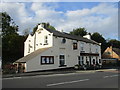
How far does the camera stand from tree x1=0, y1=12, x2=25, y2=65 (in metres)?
40.5

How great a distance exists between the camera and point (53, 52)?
1249 inches

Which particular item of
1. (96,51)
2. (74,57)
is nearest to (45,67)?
(74,57)

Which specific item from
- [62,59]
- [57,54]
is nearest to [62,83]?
[57,54]

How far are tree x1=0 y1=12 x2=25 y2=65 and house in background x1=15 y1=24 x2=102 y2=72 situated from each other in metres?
3.81

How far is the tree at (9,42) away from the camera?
4053cm

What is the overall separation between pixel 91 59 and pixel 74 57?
6.42 meters

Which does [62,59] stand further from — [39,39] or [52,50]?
[39,39]

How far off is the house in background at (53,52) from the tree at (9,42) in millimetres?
3812

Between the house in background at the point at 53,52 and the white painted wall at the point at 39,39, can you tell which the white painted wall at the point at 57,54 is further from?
the white painted wall at the point at 39,39

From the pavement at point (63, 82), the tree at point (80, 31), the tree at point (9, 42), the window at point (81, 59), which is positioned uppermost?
the tree at point (80, 31)

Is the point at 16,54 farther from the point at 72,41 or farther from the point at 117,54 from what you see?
the point at 117,54

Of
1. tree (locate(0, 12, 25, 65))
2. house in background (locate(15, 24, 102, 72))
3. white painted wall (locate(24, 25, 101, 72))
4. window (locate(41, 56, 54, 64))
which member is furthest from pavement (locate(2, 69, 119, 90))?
tree (locate(0, 12, 25, 65))

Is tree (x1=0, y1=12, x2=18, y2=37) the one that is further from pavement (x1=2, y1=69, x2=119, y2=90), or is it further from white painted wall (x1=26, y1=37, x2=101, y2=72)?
pavement (x1=2, y1=69, x2=119, y2=90)

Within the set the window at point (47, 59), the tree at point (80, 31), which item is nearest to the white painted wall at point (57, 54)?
the window at point (47, 59)
